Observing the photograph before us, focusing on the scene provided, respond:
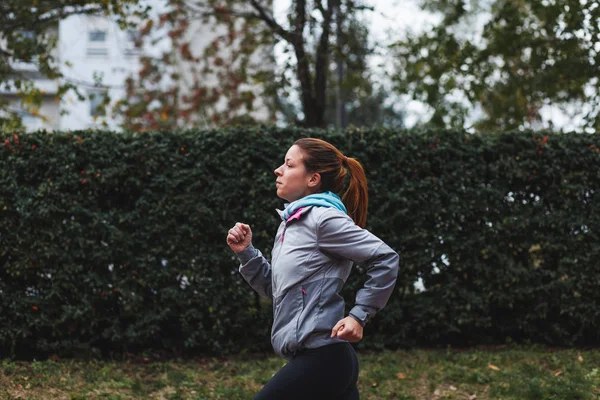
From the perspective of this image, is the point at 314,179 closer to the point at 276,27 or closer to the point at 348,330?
the point at 348,330

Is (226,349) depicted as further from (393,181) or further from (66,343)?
(393,181)

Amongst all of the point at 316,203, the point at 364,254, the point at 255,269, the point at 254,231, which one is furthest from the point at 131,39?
the point at 364,254

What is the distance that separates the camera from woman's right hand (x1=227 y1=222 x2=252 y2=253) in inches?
127

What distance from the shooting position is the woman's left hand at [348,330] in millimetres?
2738

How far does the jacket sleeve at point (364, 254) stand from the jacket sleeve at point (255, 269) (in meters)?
0.47

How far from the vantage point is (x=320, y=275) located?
2996 millimetres

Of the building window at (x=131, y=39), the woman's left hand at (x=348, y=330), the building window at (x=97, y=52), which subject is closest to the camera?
the woman's left hand at (x=348, y=330)

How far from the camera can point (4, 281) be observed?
6.86 meters

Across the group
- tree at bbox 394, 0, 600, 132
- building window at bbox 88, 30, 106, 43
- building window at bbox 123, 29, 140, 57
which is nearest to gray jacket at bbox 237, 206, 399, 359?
tree at bbox 394, 0, 600, 132

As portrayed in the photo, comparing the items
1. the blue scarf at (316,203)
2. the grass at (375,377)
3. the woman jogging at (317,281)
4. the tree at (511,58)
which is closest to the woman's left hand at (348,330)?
the woman jogging at (317,281)

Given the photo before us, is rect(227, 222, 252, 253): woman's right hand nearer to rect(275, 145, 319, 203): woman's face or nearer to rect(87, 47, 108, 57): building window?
rect(275, 145, 319, 203): woman's face

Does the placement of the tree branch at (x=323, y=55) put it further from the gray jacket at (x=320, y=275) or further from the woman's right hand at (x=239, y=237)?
the gray jacket at (x=320, y=275)

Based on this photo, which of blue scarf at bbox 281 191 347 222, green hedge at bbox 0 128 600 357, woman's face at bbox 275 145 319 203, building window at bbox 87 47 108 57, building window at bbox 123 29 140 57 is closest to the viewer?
blue scarf at bbox 281 191 347 222

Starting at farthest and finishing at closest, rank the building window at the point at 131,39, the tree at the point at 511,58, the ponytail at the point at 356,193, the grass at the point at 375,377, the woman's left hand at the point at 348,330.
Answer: the building window at the point at 131,39, the tree at the point at 511,58, the grass at the point at 375,377, the ponytail at the point at 356,193, the woman's left hand at the point at 348,330
